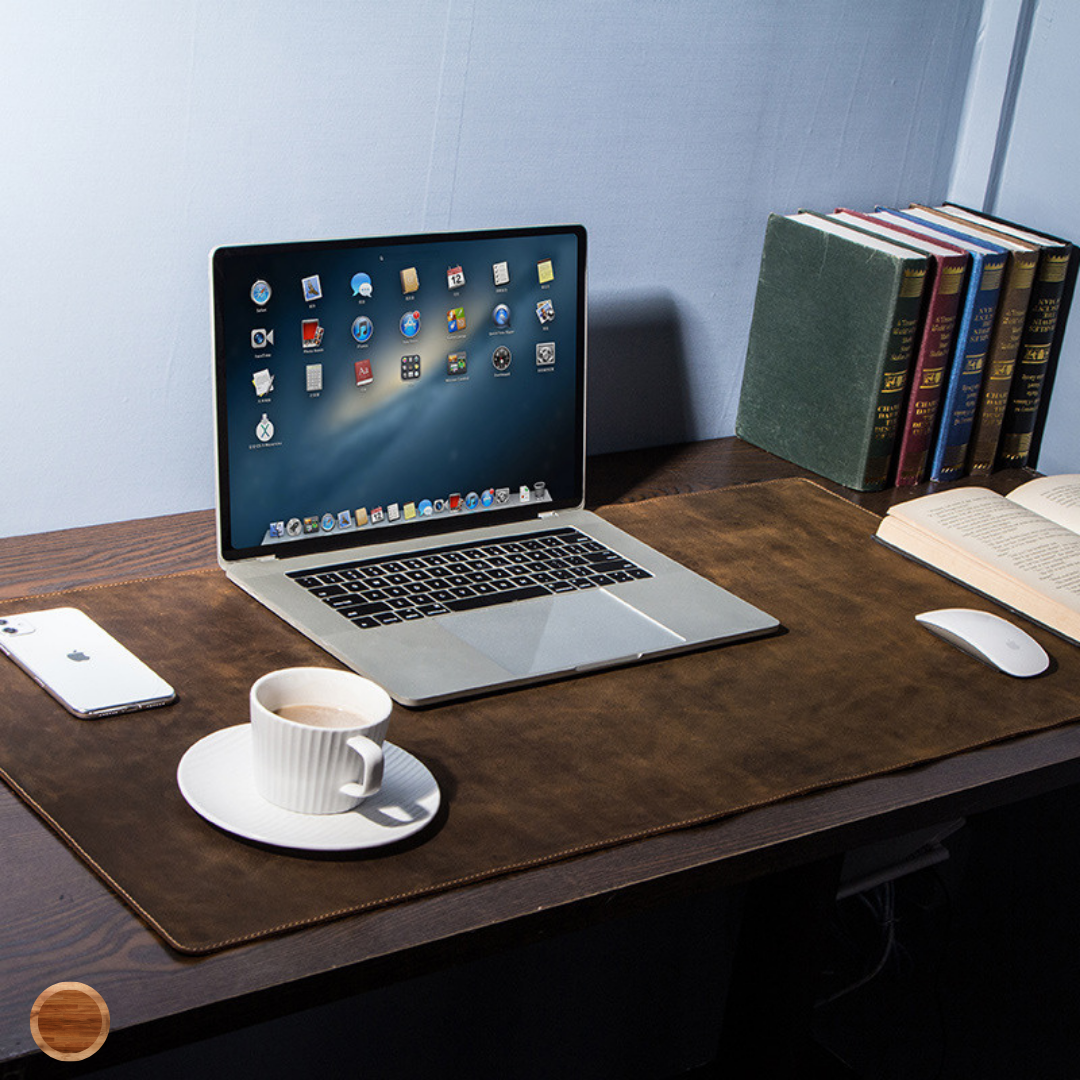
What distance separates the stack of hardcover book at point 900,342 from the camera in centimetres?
151

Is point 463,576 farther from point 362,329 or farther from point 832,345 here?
point 832,345

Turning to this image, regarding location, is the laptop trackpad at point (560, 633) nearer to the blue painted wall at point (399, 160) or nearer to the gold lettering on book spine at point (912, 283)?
the blue painted wall at point (399, 160)

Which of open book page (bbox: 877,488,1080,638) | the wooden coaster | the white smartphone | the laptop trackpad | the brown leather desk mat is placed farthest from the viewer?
open book page (bbox: 877,488,1080,638)

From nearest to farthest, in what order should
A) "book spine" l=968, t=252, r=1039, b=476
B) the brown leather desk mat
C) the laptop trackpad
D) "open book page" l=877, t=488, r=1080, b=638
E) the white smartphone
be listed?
the brown leather desk mat
the white smartphone
the laptop trackpad
"open book page" l=877, t=488, r=1080, b=638
"book spine" l=968, t=252, r=1039, b=476

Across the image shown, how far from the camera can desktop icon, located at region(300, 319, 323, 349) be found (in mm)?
1149

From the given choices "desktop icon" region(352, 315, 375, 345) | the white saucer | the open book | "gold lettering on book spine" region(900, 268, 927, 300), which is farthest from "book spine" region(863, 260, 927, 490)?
the white saucer

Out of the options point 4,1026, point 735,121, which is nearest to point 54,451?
point 4,1026

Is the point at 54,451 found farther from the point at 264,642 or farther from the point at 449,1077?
the point at 449,1077

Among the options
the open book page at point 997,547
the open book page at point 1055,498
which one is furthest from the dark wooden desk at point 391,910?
the open book page at point 1055,498

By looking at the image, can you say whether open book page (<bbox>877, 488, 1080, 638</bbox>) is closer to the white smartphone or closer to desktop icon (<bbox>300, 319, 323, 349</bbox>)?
desktop icon (<bbox>300, 319, 323, 349</bbox>)

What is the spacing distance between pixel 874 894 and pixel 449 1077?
0.72 m

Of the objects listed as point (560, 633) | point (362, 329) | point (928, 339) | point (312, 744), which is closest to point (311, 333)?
point (362, 329)

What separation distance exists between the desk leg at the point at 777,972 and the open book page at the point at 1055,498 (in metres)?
0.45

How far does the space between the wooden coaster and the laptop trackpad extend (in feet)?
1.42
